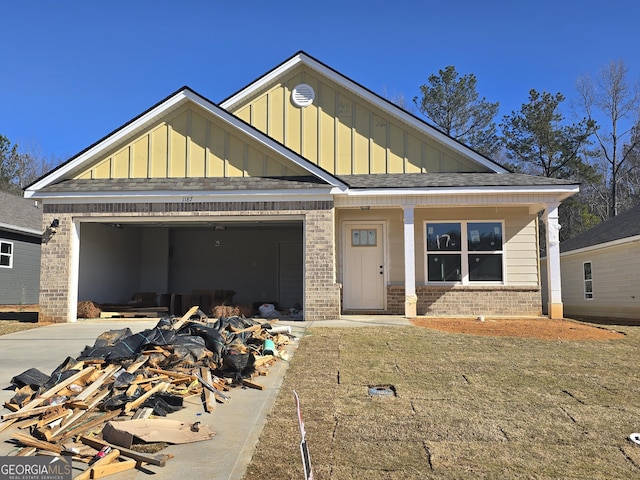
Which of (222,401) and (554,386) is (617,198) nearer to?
(554,386)

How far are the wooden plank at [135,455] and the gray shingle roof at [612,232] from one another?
620 inches

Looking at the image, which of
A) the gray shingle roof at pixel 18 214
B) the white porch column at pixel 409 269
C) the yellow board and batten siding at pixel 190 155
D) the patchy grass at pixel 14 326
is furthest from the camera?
the gray shingle roof at pixel 18 214

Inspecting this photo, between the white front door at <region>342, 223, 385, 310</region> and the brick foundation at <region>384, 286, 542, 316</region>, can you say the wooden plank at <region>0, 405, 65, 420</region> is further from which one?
the brick foundation at <region>384, 286, 542, 316</region>

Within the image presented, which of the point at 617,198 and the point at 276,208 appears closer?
the point at 276,208

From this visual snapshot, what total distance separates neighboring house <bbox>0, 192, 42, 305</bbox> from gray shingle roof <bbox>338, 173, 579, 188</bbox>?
1417 cm

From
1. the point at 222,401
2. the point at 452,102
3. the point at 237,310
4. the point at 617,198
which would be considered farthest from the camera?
the point at 617,198

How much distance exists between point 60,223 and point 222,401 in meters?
8.76

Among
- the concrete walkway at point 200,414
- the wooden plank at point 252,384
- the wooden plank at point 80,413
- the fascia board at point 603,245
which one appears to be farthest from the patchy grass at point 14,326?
the fascia board at point 603,245

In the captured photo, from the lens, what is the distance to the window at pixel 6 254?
1944 cm

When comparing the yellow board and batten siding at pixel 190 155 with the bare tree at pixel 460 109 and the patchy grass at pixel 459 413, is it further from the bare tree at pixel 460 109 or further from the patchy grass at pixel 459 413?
the bare tree at pixel 460 109

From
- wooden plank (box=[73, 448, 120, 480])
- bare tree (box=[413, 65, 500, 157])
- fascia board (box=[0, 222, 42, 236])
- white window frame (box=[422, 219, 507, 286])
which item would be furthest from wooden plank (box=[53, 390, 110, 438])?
bare tree (box=[413, 65, 500, 157])

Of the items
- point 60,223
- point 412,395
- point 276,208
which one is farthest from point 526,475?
point 60,223

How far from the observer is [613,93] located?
33.4 m

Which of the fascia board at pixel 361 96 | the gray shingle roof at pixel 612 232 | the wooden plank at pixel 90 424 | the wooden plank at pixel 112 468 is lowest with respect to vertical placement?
the wooden plank at pixel 112 468
